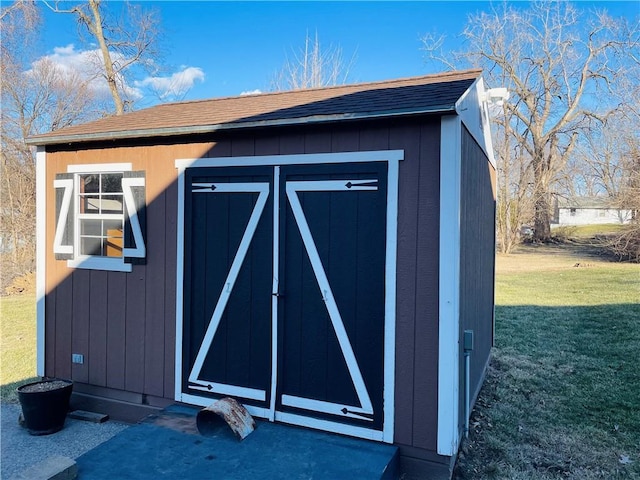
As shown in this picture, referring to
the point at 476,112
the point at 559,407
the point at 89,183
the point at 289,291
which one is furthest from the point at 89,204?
the point at 559,407

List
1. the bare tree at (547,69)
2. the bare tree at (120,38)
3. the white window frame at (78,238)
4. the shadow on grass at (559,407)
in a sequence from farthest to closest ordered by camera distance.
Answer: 1. the bare tree at (547,69)
2. the bare tree at (120,38)
3. the white window frame at (78,238)
4. the shadow on grass at (559,407)

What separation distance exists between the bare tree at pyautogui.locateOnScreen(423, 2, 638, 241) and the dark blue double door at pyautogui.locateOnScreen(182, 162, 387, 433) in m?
20.1

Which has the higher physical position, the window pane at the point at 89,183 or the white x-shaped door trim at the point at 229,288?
the window pane at the point at 89,183

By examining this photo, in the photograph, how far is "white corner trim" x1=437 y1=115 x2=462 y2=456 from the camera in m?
3.04

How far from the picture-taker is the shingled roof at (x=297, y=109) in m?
3.26

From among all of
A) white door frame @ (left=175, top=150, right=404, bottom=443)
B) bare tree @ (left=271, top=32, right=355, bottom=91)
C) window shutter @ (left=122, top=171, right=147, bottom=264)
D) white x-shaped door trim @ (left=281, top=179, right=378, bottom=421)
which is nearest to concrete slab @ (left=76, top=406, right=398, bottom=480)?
white door frame @ (left=175, top=150, right=404, bottom=443)

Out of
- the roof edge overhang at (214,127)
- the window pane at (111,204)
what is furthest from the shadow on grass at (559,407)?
the window pane at (111,204)

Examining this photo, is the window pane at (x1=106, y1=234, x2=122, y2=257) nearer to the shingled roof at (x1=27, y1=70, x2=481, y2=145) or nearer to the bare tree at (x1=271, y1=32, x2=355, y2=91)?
the shingled roof at (x1=27, y1=70, x2=481, y2=145)

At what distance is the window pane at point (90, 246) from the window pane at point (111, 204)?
297 mm

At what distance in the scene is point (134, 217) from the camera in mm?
4133

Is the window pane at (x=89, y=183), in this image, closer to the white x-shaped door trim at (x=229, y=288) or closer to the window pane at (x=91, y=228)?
the window pane at (x=91, y=228)

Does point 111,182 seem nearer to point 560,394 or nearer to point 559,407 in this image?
point 559,407

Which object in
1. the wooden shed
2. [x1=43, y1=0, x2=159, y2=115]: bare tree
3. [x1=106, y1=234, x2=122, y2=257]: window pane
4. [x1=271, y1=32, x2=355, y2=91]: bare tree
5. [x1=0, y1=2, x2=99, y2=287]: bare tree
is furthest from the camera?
[x1=271, y1=32, x2=355, y2=91]: bare tree

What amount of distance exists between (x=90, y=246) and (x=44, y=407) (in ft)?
4.71
